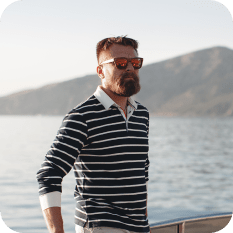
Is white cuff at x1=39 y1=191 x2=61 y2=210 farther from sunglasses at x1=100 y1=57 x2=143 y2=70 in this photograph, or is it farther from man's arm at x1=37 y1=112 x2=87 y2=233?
sunglasses at x1=100 y1=57 x2=143 y2=70

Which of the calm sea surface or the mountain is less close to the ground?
the mountain

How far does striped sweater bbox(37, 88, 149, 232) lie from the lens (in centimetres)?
177

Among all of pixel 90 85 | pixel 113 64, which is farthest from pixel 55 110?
pixel 113 64

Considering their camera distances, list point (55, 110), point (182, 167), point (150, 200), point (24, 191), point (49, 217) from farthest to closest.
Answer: point (55, 110) → point (182, 167) → point (24, 191) → point (150, 200) → point (49, 217)

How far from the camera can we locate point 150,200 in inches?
616

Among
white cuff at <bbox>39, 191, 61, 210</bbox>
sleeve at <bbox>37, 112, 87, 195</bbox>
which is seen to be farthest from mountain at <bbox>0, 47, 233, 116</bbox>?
white cuff at <bbox>39, 191, 61, 210</bbox>

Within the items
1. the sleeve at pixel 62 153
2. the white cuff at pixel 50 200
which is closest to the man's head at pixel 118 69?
the sleeve at pixel 62 153

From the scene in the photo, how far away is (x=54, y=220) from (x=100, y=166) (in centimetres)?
36

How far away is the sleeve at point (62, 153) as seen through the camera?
1721mm

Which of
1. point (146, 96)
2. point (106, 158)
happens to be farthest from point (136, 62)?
point (146, 96)

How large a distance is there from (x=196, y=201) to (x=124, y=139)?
1535 centimetres

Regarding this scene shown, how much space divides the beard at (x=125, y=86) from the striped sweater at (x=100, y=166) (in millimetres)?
97

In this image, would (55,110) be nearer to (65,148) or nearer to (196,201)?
(196,201)

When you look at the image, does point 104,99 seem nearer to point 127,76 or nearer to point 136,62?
point 127,76
